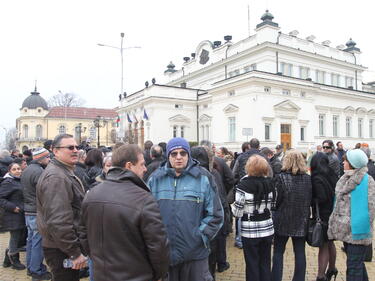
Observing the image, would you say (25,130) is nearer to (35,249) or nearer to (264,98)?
(264,98)

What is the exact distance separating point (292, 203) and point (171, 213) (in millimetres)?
2182

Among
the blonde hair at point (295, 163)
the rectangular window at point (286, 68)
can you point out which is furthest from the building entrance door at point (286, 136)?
the blonde hair at point (295, 163)

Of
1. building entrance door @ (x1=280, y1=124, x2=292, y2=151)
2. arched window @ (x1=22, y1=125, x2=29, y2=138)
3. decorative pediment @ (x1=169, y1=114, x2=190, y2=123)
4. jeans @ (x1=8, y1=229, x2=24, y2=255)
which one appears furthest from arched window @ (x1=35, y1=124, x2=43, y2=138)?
jeans @ (x1=8, y1=229, x2=24, y2=255)

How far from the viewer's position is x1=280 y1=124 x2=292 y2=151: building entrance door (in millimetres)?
29719

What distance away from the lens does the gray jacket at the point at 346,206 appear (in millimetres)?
4066

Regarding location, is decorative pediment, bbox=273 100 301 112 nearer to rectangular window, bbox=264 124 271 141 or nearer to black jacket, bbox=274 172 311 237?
rectangular window, bbox=264 124 271 141

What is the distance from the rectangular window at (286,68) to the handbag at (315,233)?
3362cm

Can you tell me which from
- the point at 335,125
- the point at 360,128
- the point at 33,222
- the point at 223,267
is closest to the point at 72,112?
the point at 335,125

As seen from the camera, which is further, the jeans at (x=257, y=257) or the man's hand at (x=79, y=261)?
the jeans at (x=257, y=257)

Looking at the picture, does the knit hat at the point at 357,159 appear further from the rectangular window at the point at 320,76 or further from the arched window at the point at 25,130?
the arched window at the point at 25,130

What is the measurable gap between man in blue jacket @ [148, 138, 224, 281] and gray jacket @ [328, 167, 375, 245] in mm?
1897

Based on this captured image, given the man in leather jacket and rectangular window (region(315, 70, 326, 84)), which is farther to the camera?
rectangular window (region(315, 70, 326, 84))

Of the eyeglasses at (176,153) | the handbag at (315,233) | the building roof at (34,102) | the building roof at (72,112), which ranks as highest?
the building roof at (34,102)

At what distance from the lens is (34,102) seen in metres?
75.4
